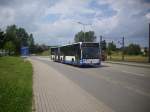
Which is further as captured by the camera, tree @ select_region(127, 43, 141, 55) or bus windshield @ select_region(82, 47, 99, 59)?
tree @ select_region(127, 43, 141, 55)

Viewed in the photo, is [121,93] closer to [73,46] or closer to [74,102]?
[74,102]

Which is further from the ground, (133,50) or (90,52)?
(133,50)

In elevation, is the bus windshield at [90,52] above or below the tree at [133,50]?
below

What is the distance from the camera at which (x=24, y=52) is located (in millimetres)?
48781

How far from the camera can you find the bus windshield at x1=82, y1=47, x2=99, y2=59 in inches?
1300

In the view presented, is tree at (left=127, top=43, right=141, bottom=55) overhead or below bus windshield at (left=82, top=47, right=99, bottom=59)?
overhead

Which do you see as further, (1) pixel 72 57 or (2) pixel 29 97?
(1) pixel 72 57

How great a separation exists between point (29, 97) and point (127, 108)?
4.06 m

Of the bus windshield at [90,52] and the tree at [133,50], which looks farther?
the tree at [133,50]

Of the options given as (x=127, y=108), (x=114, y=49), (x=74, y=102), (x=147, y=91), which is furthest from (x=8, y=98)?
(x=114, y=49)

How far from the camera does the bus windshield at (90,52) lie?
33.0 meters

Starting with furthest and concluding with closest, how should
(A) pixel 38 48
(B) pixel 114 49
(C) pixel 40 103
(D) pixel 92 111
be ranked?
(A) pixel 38 48
(B) pixel 114 49
(C) pixel 40 103
(D) pixel 92 111

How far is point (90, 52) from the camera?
33219mm

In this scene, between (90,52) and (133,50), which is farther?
(133,50)
